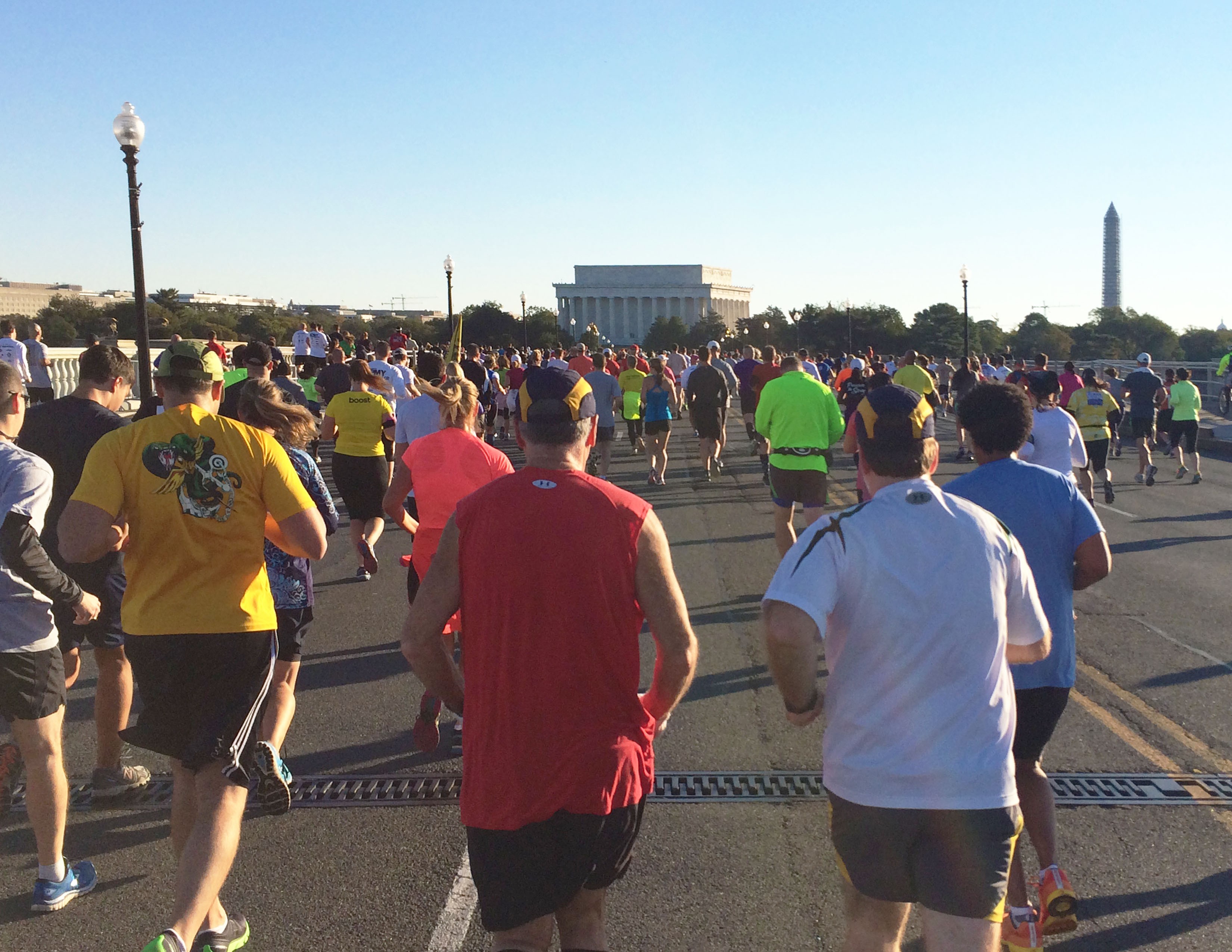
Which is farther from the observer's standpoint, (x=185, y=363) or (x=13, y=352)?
(x=13, y=352)

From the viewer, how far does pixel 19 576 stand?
151 inches

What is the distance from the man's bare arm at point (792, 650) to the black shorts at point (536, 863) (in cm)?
52

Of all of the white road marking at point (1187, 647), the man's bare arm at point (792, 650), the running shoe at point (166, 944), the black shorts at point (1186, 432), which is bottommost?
the white road marking at point (1187, 647)

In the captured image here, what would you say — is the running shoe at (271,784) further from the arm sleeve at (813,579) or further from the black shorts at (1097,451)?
the black shorts at (1097,451)

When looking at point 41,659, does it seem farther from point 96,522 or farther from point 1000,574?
point 1000,574

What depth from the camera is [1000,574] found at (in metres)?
2.64

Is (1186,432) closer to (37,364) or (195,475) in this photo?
(195,475)

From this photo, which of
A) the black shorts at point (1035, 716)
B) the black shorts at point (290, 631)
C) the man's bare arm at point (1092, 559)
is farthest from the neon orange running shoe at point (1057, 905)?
the black shorts at point (290, 631)

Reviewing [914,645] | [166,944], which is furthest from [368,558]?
[914,645]

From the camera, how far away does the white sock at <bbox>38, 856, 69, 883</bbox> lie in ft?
12.9

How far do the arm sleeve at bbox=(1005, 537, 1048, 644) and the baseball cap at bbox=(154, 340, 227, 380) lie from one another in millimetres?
2662

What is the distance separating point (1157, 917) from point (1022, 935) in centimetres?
67

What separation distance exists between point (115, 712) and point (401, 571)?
5.23m

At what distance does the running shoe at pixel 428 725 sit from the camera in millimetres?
5238
